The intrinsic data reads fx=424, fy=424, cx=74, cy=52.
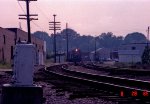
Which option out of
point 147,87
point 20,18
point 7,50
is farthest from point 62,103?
point 7,50

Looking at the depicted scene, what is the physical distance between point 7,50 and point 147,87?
54.5 m

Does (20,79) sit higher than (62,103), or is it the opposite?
(20,79)

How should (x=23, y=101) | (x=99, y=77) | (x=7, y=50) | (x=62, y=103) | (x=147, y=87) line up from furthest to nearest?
(x=7, y=50) < (x=99, y=77) < (x=147, y=87) < (x=62, y=103) < (x=23, y=101)

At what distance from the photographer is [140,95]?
12.3 m

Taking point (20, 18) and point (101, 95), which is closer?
point (101, 95)

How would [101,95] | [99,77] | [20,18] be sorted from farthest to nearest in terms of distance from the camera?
[20,18]
[99,77]
[101,95]

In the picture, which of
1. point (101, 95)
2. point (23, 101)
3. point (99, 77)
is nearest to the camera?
point (23, 101)

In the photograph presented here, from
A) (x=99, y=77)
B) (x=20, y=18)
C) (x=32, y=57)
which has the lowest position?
(x=99, y=77)

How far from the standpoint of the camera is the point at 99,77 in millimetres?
23219

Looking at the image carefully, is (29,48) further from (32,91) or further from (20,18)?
(20,18)

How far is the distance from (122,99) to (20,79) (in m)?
3.25

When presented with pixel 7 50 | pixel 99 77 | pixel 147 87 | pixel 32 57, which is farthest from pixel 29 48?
pixel 7 50

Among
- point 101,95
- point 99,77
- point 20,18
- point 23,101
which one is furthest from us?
point 20,18

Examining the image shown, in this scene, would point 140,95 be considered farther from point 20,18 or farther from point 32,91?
point 20,18
